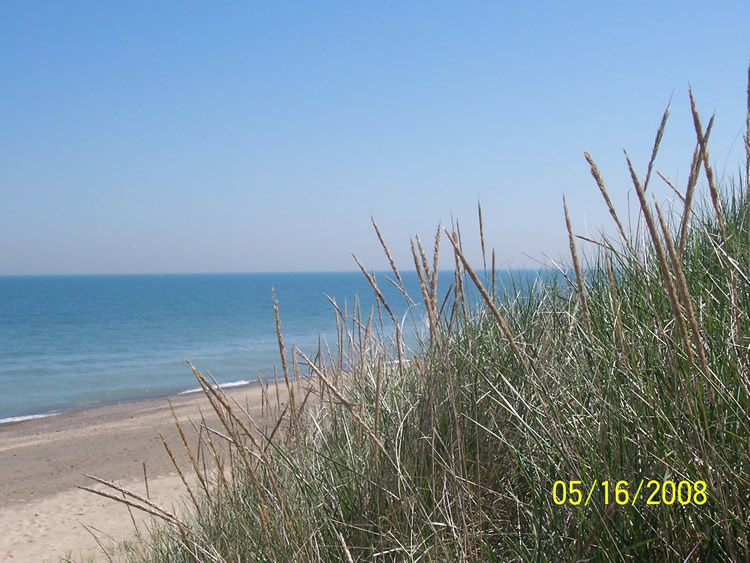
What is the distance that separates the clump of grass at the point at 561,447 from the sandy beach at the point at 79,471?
3027 mm

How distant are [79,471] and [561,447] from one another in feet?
36.1

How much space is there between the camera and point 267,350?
2895 centimetres

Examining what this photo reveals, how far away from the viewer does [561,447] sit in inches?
57.7

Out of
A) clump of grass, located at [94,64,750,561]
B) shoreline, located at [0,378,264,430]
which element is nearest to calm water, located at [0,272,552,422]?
shoreline, located at [0,378,264,430]

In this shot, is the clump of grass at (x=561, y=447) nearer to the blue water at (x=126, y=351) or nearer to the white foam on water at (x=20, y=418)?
the blue water at (x=126, y=351)

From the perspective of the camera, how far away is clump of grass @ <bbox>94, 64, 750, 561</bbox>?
4.17 ft

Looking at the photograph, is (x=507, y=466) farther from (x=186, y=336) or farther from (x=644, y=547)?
(x=186, y=336)

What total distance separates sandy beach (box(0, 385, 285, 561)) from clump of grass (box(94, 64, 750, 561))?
3027mm

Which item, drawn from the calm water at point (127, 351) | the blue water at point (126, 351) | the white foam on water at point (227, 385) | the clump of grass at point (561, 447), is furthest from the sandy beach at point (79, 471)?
the clump of grass at point (561, 447)

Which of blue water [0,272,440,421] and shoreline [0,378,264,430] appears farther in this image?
blue water [0,272,440,421]

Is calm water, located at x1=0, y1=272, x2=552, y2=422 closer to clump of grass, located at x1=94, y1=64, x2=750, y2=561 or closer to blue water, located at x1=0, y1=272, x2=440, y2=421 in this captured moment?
blue water, located at x1=0, y1=272, x2=440, y2=421

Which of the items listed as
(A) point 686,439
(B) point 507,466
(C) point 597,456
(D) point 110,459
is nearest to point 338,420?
(B) point 507,466

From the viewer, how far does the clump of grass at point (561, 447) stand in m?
1.27

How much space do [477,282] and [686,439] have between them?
57 cm
